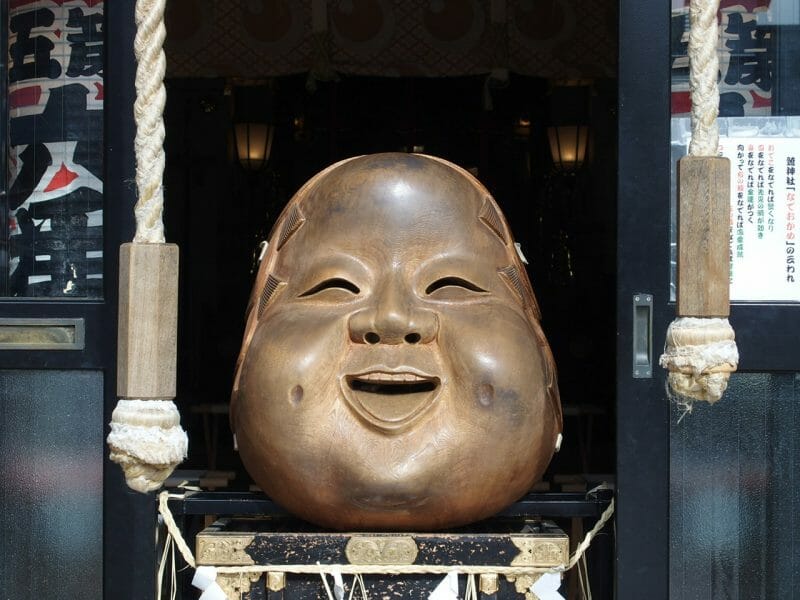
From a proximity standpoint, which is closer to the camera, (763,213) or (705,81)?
(705,81)

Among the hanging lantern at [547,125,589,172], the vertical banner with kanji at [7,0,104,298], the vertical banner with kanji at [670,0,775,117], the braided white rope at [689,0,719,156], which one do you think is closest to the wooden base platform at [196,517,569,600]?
the vertical banner with kanji at [7,0,104,298]

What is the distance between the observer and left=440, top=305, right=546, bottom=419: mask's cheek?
2.65 metres

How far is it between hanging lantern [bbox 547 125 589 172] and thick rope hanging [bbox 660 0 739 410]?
3713 millimetres

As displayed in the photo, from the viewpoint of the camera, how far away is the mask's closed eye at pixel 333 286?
283 centimetres

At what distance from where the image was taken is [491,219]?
117 inches

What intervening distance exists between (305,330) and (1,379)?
960mm

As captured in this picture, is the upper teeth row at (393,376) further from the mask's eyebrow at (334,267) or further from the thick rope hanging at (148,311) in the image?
the thick rope hanging at (148,311)

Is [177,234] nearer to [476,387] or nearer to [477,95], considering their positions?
[477,95]

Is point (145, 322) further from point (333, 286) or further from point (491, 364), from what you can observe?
point (491, 364)

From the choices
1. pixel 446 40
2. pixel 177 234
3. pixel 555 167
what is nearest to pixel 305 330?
pixel 446 40

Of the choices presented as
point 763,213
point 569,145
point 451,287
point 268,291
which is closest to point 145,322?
point 268,291

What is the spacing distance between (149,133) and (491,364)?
3.27ft

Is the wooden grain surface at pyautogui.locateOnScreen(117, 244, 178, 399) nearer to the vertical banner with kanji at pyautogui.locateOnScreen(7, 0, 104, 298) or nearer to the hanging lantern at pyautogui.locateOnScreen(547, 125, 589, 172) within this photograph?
the vertical banner with kanji at pyautogui.locateOnScreen(7, 0, 104, 298)

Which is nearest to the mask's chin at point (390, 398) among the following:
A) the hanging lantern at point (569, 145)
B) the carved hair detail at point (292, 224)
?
the carved hair detail at point (292, 224)
